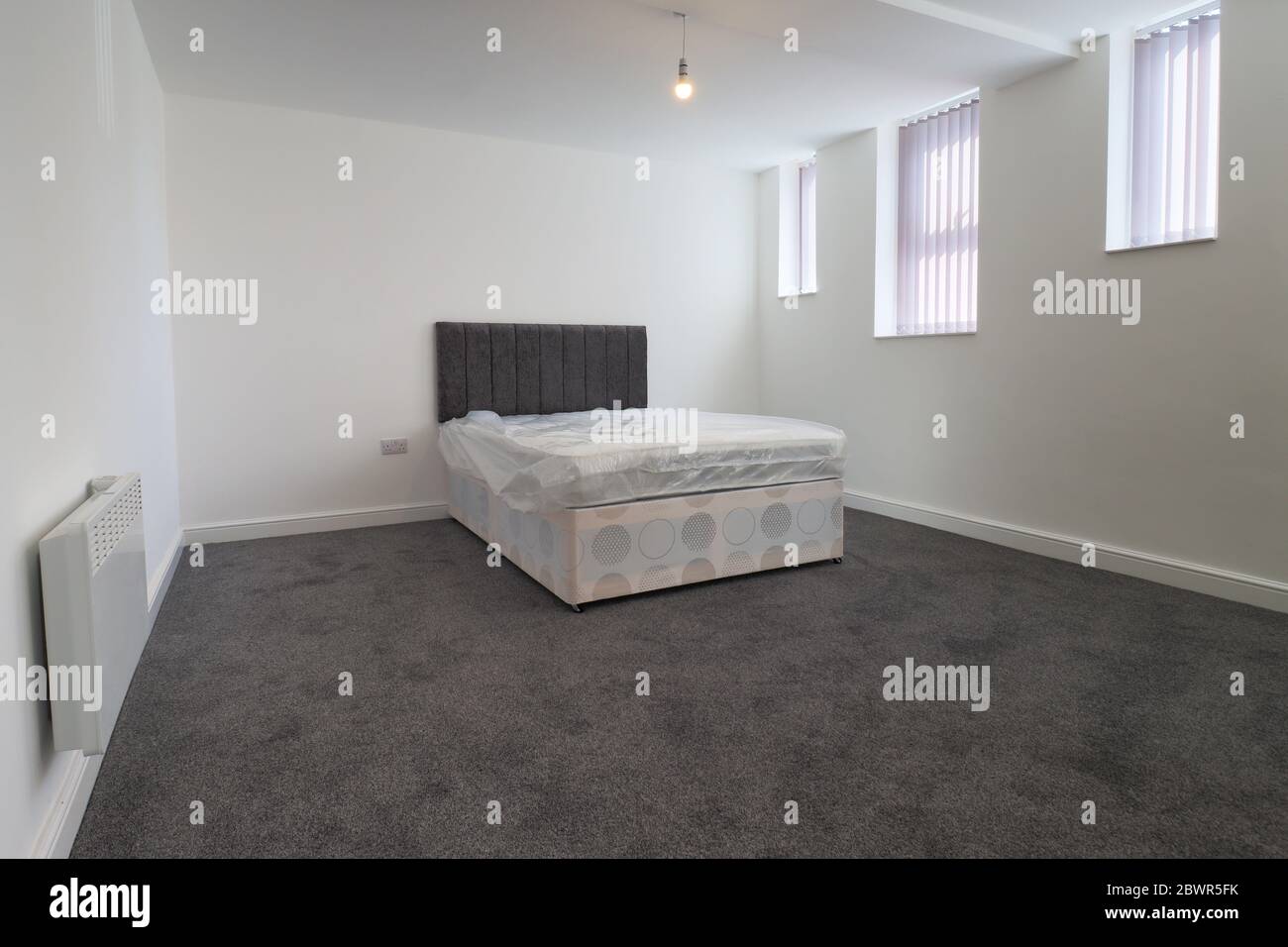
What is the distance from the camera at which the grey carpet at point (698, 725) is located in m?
1.63

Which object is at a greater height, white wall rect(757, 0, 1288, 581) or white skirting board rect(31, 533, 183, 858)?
white wall rect(757, 0, 1288, 581)

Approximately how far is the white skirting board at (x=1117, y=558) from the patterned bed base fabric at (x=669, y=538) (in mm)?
853

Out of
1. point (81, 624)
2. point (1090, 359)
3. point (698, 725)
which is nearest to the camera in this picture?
point (81, 624)

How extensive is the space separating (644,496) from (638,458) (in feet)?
0.61

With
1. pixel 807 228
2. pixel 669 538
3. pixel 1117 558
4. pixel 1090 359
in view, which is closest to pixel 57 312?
pixel 669 538

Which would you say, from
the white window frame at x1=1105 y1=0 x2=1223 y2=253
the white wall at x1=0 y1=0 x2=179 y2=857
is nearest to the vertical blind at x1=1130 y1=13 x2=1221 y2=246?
the white window frame at x1=1105 y1=0 x2=1223 y2=253

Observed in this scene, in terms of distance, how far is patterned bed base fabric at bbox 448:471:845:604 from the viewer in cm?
312

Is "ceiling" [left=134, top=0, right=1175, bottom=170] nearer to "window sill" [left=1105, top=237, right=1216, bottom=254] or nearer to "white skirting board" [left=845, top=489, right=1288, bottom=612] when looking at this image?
"window sill" [left=1105, top=237, right=1216, bottom=254]

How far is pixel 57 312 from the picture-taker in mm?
1826

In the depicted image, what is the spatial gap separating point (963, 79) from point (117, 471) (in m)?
4.42

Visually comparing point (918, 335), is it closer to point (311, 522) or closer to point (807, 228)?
point (807, 228)

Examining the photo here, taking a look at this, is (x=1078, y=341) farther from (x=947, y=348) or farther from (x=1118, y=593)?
(x=1118, y=593)

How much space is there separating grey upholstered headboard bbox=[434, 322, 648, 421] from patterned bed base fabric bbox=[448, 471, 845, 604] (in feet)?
4.18
